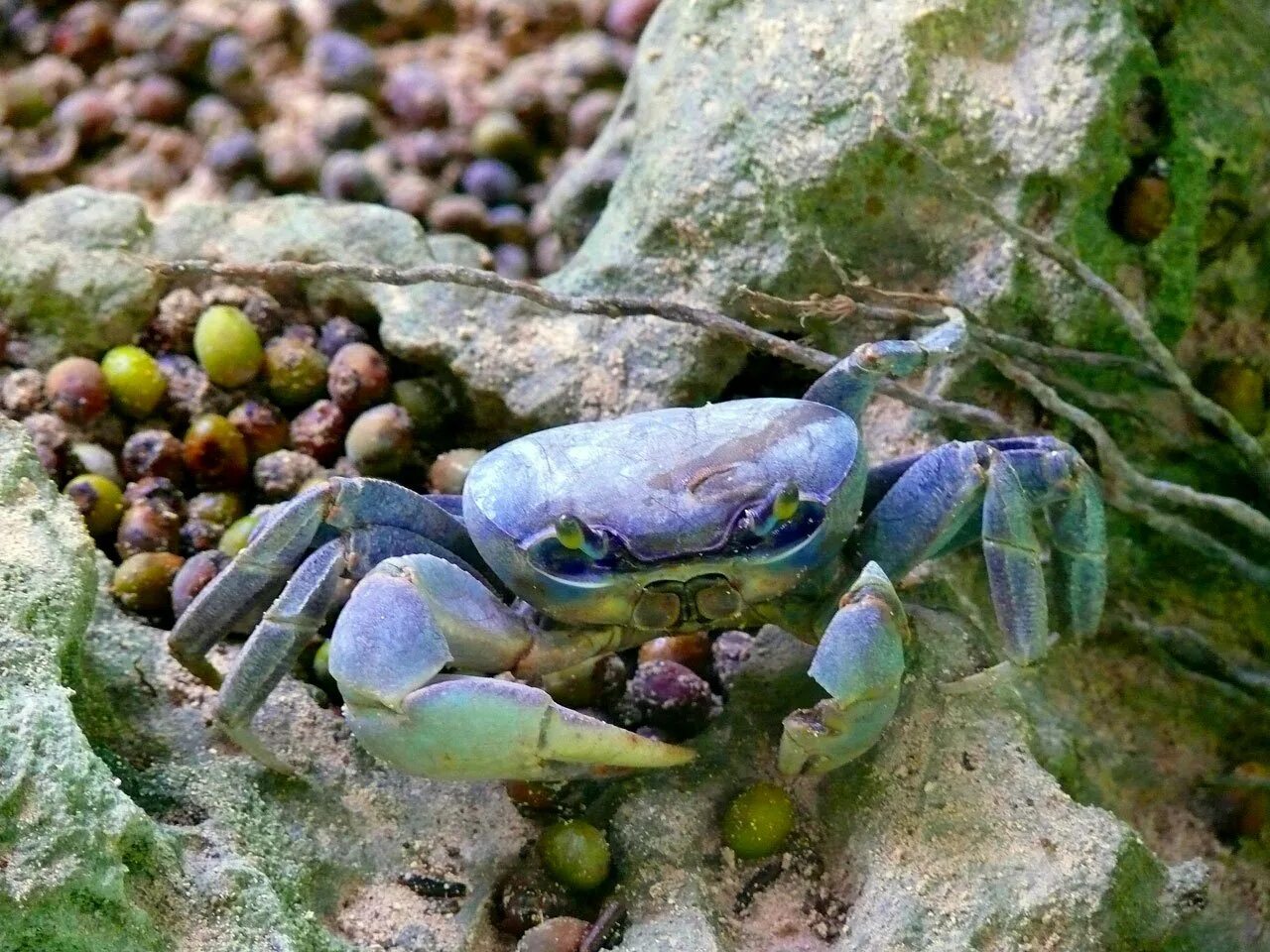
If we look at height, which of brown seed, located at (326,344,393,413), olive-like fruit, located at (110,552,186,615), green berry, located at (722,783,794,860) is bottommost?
olive-like fruit, located at (110,552,186,615)

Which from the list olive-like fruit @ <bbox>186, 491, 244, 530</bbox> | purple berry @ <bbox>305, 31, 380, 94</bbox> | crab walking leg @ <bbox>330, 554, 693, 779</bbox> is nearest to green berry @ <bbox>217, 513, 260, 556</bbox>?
olive-like fruit @ <bbox>186, 491, 244, 530</bbox>

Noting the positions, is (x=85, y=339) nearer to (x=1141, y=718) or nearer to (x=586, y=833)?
(x=586, y=833)

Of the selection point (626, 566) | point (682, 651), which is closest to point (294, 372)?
point (682, 651)

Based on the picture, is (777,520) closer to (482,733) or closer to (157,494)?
(482,733)

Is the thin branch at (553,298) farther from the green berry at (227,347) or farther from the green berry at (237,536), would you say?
the green berry at (237,536)

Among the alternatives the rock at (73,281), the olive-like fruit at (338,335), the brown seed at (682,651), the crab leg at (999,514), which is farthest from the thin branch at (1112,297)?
the rock at (73,281)

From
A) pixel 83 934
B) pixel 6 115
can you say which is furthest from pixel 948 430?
pixel 6 115

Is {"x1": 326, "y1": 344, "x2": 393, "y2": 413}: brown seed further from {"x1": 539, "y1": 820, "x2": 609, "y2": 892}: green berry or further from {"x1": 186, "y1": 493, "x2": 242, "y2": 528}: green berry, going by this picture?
{"x1": 539, "y1": 820, "x2": 609, "y2": 892}: green berry
